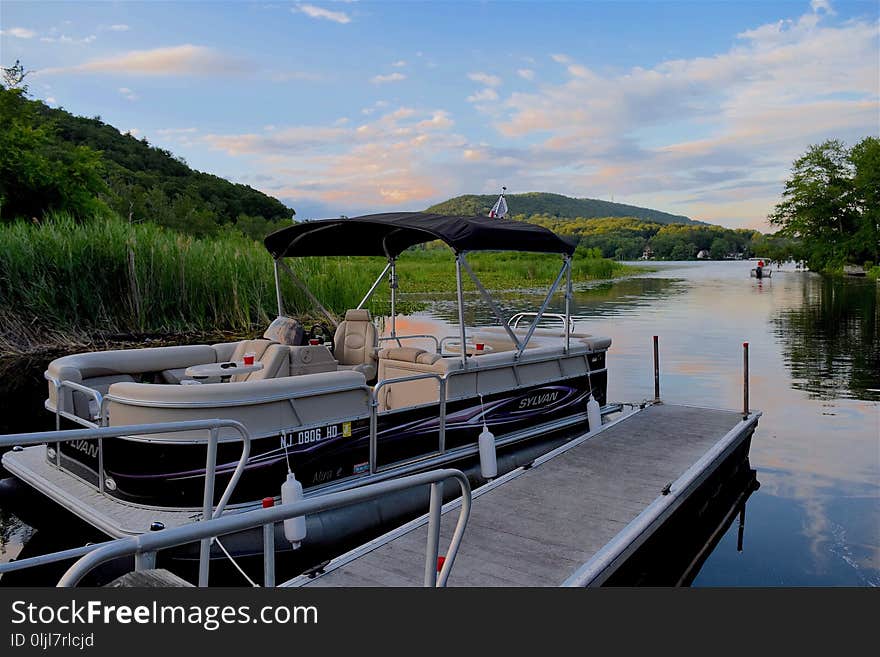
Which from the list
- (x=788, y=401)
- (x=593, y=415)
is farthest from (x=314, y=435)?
(x=788, y=401)

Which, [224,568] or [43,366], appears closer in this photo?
[224,568]

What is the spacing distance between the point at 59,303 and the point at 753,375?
13.2 meters

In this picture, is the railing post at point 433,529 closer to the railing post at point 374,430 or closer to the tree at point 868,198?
the railing post at point 374,430

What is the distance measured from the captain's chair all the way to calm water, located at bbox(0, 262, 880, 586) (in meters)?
3.23

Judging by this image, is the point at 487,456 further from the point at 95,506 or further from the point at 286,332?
the point at 95,506

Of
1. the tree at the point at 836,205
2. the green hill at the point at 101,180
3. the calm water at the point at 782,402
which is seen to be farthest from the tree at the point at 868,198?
the green hill at the point at 101,180

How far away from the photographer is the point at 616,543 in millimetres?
4609

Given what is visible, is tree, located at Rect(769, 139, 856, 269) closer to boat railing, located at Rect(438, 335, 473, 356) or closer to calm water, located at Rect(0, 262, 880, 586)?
calm water, located at Rect(0, 262, 880, 586)

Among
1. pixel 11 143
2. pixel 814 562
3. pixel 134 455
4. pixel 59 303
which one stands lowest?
pixel 814 562

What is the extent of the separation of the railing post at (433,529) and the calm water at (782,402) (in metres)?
3.13

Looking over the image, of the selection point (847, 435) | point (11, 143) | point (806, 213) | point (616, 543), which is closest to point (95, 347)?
point (616, 543)

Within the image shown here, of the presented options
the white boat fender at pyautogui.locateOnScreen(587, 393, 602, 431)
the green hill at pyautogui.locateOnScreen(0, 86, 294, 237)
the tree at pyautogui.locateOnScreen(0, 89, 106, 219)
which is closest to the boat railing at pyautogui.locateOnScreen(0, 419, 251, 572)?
the white boat fender at pyautogui.locateOnScreen(587, 393, 602, 431)
